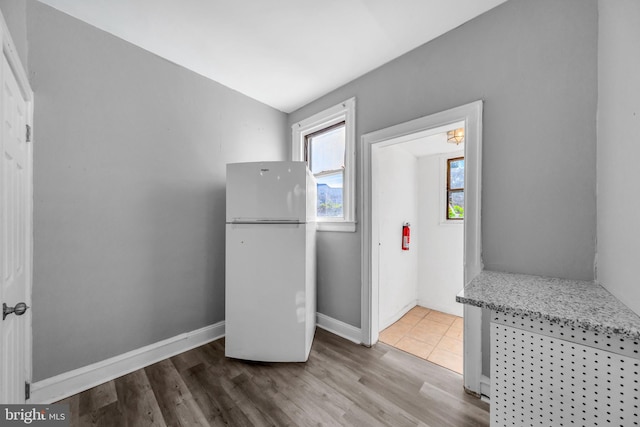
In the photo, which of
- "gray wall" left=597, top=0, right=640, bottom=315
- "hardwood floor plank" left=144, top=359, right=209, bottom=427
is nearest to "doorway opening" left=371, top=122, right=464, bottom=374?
"gray wall" left=597, top=0, right=640, bottom=315

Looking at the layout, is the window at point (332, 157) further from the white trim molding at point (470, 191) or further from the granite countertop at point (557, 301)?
the granite countertop at point (557, 301)

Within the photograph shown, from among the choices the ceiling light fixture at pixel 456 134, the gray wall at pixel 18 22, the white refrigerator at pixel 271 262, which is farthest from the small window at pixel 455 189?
the gray wall at pixel 18 22

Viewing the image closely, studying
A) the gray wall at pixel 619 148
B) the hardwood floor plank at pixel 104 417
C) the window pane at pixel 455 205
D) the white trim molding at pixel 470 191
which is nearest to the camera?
the gray wall at pixel 619 148

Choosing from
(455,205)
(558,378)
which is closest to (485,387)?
(558,378)

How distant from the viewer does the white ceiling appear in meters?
1.58

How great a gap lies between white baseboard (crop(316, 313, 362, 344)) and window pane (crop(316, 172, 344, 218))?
1.14m

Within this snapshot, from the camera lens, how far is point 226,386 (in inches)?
68.1

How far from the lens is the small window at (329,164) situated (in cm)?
269

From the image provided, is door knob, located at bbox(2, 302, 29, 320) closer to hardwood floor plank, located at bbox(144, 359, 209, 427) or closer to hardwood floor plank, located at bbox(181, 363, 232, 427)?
hardwood floor plank, located at bbox(144, 359, 209, 427)

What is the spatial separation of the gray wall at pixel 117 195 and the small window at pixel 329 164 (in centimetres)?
103

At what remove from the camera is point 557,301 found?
3.28 ft

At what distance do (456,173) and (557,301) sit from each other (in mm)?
2593

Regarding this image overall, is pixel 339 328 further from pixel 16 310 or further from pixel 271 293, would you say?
pixel 16 310

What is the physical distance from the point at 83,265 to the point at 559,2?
3.48 metres
